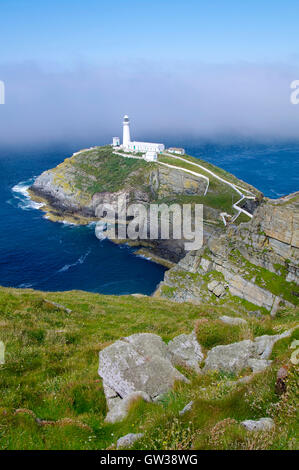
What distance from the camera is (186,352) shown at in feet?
36.9

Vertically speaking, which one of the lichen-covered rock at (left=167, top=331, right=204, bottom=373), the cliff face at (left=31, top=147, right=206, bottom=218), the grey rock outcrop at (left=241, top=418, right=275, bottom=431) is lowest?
the cliff face at (left=31, top=147, right=206, bottom=218)

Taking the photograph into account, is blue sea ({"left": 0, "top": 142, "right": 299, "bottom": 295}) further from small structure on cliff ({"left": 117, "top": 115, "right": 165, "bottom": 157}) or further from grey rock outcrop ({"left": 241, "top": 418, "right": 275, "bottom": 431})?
grey rock outcrop ({"left": 241, "top": 418, "right": 275, "bottom": 431})

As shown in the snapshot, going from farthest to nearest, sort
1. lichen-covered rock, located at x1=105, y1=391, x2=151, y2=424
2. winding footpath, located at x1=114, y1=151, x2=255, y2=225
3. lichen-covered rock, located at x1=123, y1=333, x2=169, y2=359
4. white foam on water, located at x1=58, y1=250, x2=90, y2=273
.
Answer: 1. winding footpath, located at x1=114, y1=151, x2=255, y2=225
2. white foam on water, located at x1=58, y1=250, x2=90, y2=273
3. lichen-covered rock, located at x1=123, y1=333, x2=169, y2=359
4. lichen-covered rock, located at x1=105, y1=391, x2=151, y2=424

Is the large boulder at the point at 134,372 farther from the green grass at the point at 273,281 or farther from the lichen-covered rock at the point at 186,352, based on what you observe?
the green grass at the point at 273,281

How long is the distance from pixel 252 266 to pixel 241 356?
1381 inches

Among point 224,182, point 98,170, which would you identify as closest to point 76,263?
point 224,182

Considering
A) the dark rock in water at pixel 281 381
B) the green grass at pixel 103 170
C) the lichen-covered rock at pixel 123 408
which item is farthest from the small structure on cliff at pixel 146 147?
the dark rock in water at pixel 281 381

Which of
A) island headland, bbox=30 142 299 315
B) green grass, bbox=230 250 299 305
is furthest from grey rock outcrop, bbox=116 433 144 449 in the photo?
green grass, bbox=230 250 299 305

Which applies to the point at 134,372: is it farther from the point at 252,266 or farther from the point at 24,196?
the point at 24,196

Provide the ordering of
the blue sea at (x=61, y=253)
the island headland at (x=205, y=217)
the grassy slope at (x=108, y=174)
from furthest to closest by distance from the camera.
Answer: the grassy slope at (x=108, y=174) → the blue sea at (x=61, y=253) → the island headland at (x=205, y=217)

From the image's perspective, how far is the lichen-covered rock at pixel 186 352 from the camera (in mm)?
10688

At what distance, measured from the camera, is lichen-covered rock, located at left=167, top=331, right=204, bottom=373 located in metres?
10.7

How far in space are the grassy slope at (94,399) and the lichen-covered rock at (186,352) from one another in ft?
1.31

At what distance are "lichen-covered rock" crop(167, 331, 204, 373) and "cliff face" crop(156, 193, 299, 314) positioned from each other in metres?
30.0
